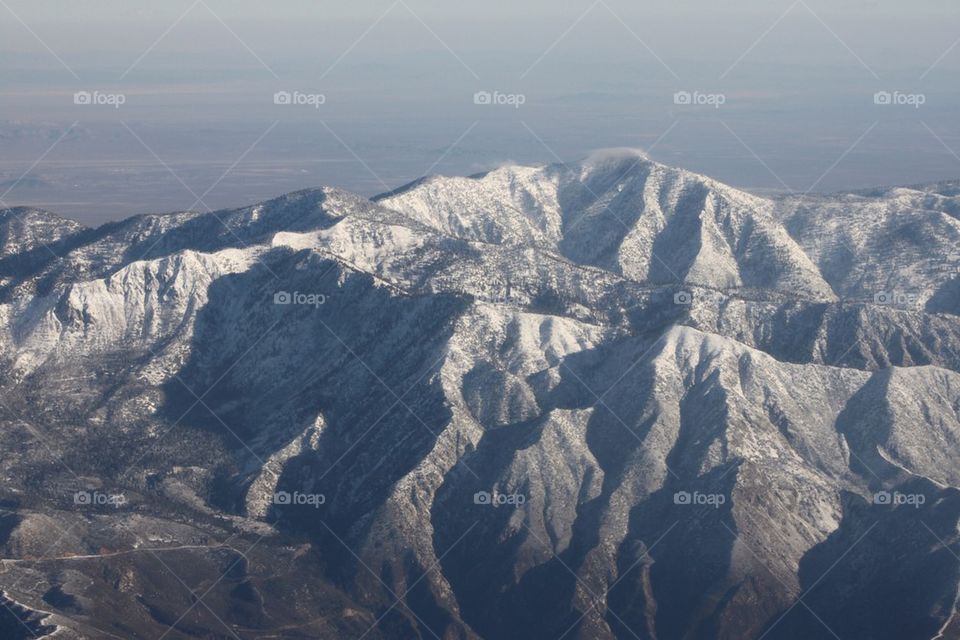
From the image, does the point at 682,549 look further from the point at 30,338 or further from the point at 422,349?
the point at 30,338

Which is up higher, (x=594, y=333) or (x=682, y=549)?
(x=594, y=333)

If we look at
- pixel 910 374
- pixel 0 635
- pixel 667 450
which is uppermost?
pixel 910 374

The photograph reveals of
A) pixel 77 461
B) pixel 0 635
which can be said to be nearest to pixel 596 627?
pixel 0 635

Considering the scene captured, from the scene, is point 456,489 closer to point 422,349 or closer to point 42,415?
point 422,349

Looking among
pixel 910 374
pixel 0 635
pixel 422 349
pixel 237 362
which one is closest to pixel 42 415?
pixel 237 362

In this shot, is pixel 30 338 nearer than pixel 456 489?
No

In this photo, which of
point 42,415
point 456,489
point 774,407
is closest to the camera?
point 456,489

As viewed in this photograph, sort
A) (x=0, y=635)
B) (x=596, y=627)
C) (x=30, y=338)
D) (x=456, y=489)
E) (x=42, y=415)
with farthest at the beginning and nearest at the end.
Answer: (x=30, y=338), (x=42, y=415), (x=456, y=489), (x=596, y=627), (x=0, y=635)
